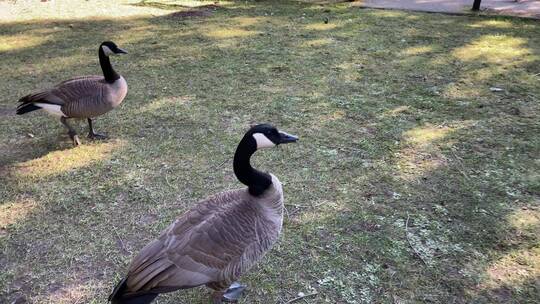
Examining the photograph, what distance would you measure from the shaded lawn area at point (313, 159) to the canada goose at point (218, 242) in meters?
0.40

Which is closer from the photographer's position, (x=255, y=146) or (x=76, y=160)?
(x=255, y=146)

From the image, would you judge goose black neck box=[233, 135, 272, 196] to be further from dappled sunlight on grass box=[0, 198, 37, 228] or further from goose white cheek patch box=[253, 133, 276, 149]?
dappled sunlight on grass box=[0, 198, 37, 228]

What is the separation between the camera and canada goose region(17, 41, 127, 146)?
3715 mm

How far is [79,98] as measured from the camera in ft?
12.2

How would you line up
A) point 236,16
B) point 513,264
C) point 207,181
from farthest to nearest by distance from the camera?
1. point 236,16
2. point 207,181
3. point 513,264

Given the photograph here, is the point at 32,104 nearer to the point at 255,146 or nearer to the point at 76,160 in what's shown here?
the point at 76,160

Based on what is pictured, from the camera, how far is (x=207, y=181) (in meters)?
3.47

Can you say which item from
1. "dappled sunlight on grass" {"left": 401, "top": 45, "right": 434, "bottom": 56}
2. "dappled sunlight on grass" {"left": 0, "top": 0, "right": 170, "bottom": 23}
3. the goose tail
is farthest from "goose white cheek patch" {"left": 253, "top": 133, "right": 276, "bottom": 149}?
"dappled sunlight on grass" {"left": 0, "top": 0, "right": 170, "bottom": 23}

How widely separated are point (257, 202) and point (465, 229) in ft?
4.82

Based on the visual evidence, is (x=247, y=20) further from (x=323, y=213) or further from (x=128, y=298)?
(x=128, y=298)

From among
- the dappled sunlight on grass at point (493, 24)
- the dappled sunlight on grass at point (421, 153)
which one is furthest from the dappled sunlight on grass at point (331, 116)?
the dappled sunlight on grass at point (493, 24)

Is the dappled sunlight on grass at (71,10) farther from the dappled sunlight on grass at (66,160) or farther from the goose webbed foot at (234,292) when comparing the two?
the goose webbed foot at (234,292)

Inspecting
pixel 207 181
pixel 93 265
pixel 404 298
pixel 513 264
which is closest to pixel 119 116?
pixel 207 181

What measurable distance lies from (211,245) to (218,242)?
4 centimetres
